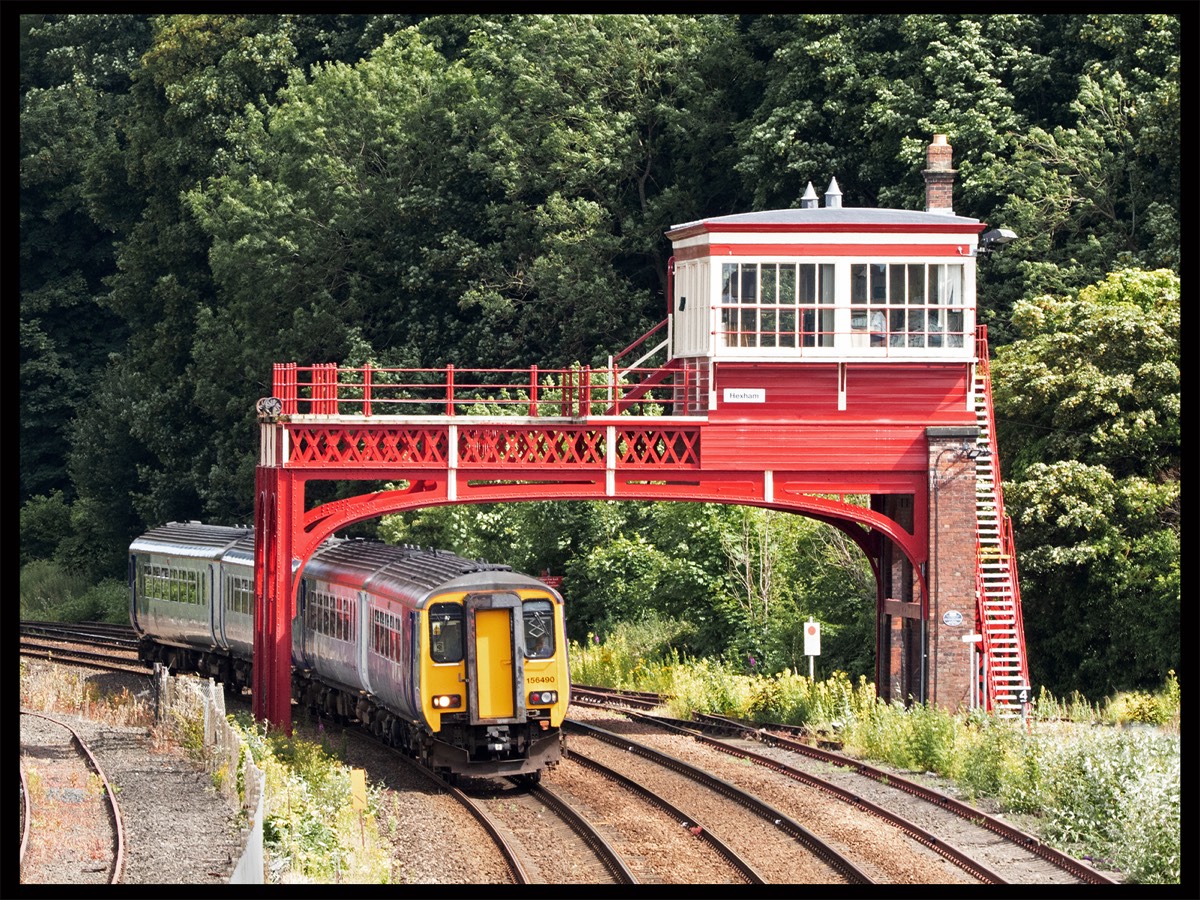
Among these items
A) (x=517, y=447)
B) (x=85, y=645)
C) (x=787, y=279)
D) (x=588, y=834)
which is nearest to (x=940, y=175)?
(x=787, y=279)

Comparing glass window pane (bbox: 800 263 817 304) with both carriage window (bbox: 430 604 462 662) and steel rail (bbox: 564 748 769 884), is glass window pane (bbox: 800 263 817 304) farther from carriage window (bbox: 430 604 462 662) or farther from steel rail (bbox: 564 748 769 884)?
carriage window (bbox: 430 604 462 662)

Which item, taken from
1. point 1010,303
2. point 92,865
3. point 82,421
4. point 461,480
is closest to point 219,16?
point 82,421

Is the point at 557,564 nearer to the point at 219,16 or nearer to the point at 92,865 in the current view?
the point at 92,865

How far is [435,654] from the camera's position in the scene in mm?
26234

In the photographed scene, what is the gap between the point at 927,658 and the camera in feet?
101

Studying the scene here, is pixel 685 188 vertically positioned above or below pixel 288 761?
above

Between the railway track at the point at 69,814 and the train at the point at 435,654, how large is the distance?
13.3 ft

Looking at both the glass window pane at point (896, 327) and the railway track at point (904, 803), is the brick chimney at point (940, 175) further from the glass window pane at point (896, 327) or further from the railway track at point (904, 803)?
the railway track at point (904, 803)

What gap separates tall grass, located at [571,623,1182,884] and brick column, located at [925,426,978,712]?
717mm

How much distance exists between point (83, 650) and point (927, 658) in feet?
73.9

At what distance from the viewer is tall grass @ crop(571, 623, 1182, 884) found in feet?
68.8

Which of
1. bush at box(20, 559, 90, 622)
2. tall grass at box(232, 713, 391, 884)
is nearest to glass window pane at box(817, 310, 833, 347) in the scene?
tall grass at box(232, 713, 391, 884)

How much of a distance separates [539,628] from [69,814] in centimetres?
623

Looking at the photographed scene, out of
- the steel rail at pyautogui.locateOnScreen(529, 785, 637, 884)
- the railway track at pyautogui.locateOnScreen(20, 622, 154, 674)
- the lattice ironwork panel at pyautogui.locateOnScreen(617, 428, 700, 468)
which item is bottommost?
the railway track at pyautogui.locateOnScreen(20, 622, 154, 674)
